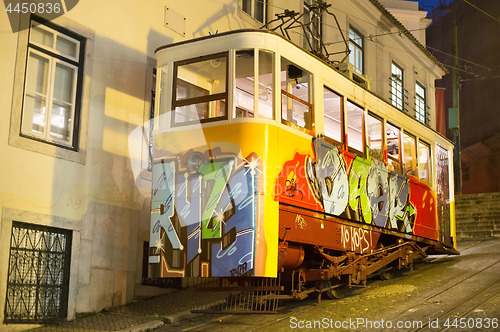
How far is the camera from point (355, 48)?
1955cm

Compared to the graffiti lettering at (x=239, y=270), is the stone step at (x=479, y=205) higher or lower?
higher

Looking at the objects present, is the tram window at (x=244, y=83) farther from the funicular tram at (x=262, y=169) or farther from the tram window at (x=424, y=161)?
the tram window at (x=424, y=161)

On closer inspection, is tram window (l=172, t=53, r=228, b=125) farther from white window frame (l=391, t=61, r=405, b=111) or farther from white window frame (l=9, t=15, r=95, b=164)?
white window frame (l=391, t=61, r=405, b=111)

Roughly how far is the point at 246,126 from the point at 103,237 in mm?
3281

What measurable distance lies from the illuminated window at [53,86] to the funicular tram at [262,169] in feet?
4.76

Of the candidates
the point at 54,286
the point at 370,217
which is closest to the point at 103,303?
the point at 54,286

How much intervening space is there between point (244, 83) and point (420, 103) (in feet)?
50.3

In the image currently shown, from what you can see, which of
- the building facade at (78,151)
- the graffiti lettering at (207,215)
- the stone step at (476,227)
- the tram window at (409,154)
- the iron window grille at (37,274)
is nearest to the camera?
the graffiti lettering at (207,215)

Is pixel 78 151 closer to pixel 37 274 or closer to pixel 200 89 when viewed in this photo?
pixel 37 274

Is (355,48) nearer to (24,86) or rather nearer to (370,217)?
(370,217)

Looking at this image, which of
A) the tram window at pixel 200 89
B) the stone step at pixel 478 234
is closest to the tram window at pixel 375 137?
the tram window at pixel 200 89

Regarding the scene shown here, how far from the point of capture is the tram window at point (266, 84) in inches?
381

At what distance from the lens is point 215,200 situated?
9375 millimetres

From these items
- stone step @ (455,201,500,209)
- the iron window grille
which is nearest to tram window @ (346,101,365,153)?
the iron window grille
